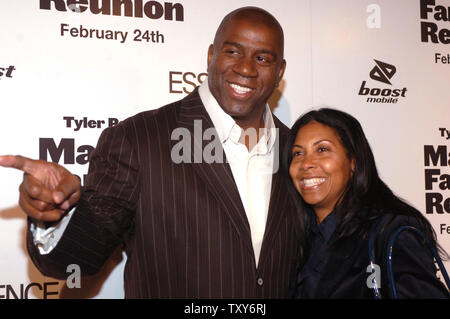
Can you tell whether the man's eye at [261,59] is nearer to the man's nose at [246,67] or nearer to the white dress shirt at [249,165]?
the man's nose at [246,67]

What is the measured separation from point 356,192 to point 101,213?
0.96m

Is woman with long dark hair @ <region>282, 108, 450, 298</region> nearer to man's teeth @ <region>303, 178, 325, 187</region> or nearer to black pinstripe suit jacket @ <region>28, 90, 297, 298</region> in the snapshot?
man's teeth @ <region>303, 178, 325, 187</region>

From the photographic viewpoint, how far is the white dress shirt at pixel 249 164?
1799mm

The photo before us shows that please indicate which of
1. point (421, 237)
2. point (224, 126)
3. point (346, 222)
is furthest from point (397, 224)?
point (224, 126)

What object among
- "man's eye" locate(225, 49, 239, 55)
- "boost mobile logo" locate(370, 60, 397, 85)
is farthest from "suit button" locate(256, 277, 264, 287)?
"boost mobile logo" locate(370, 60, 397, 85)

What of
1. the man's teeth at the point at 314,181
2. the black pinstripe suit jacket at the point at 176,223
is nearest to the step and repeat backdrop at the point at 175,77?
the black pinstripe suit jacket at the point at 176,223

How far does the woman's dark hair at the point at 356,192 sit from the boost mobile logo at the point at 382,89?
0.76 m

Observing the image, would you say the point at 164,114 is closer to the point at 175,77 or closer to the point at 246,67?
the point at 246,67

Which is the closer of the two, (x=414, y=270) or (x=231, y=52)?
(x=414, y=270)

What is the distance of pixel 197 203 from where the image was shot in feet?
5.54

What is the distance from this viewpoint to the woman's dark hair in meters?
1.71

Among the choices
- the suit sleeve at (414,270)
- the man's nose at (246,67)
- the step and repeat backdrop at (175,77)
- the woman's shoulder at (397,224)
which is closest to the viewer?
the suit sleeve at (414,270)

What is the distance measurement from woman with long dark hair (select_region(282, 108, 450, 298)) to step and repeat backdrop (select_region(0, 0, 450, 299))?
589mm

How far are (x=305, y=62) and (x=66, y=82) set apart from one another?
121 centimetres
